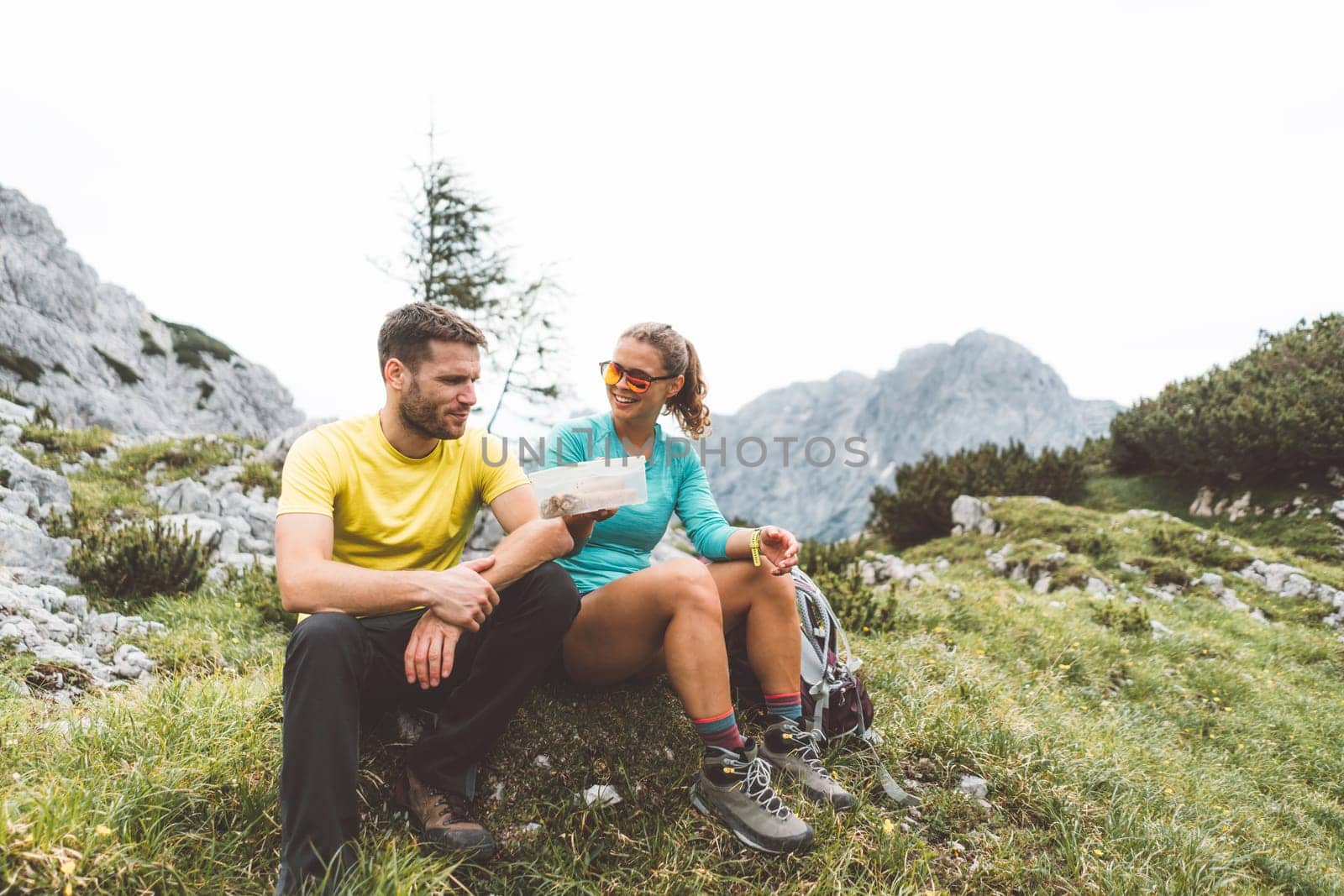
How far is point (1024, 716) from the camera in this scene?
13.3 ft

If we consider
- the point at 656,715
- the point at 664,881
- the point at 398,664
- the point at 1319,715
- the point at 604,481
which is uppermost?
the point at 604,481

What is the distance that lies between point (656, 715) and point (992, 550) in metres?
8.97

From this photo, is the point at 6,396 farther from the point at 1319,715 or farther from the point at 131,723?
the point at 1319,715

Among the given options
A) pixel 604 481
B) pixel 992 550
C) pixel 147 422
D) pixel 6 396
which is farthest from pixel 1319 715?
pixel 147 422

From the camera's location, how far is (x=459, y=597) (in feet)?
7.98

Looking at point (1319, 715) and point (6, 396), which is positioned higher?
point (6, 396)

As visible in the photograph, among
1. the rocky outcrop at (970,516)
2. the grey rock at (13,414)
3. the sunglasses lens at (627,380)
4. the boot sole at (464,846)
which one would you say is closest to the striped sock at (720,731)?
the boot sole at (464,846)

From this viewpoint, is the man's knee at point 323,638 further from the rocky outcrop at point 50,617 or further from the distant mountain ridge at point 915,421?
the distant mountain ridge at point 915,421

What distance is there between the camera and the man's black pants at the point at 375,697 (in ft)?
6.91

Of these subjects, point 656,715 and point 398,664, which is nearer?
point 398,664

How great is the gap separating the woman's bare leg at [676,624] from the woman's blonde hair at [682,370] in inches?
40.5

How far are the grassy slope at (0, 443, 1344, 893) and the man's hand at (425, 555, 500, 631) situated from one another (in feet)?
2.33

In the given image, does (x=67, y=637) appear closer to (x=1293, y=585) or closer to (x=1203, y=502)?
(x=1293, y=585)

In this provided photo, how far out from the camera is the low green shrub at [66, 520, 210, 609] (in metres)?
5.73
